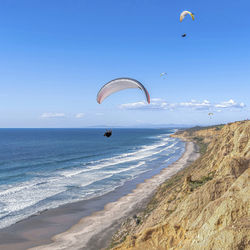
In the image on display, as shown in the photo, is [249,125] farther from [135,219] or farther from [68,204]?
[68,204]

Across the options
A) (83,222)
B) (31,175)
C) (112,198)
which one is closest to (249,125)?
(112,198)

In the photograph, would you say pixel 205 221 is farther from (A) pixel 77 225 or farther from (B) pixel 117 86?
(A) pixel 77 225

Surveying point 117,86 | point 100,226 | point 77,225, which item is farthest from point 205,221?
point 77,225

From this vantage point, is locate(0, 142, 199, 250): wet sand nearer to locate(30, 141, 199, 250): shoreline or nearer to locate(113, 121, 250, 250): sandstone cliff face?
locate(30, 141, 199, 250): shoreline

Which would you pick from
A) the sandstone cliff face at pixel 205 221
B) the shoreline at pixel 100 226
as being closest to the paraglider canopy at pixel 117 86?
the sandstone cliff face at pixel 205 221

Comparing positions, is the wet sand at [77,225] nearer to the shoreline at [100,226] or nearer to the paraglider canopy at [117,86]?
the shoreline at [100,226]
